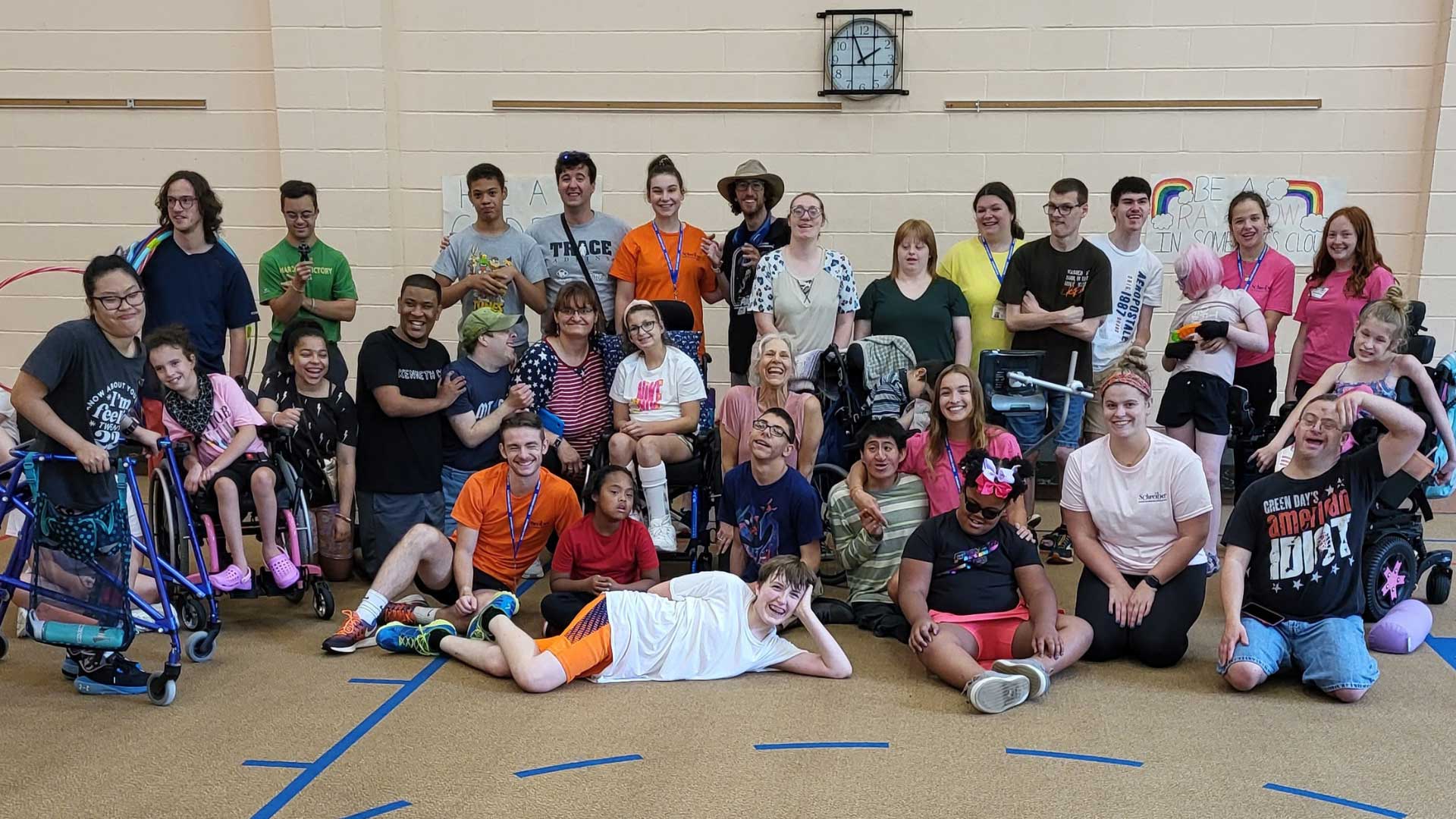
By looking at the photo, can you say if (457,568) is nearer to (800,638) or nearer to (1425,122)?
(800,638)

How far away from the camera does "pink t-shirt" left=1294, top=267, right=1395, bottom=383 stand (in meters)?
4.56

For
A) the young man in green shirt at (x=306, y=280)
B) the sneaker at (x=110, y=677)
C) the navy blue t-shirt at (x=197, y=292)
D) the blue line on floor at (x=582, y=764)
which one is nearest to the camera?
the blue line on floor at (x=582, y=764)

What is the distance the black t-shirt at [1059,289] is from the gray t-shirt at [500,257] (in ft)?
6.52

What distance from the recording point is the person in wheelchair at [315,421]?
13.2ft

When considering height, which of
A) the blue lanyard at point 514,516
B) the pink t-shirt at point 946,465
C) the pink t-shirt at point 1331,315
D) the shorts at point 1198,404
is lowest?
the blue lanyard at point 514,516

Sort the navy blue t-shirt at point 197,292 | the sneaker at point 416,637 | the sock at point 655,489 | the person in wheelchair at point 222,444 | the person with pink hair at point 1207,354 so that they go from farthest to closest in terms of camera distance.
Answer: the navy blue t-shirt at point 197,292 → the person with pink hair at point 1207,354 → the sock at point 655,489 → the person in wheelchair at point 222,444 → the sneaker at point 416,637

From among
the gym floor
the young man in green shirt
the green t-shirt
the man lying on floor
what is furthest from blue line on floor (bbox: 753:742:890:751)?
the green t-shirt

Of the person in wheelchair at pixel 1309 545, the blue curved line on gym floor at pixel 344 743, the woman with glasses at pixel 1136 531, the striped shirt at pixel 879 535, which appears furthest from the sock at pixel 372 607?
the person in wheelchair at pixel 1309 545

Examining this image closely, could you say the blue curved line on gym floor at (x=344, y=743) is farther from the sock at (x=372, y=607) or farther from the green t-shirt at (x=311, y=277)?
Answer: the green t-shirt at (x=311, y=277)

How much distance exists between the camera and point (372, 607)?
3.60 meters

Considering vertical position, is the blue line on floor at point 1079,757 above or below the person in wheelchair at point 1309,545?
below

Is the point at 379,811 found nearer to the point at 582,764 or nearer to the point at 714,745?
the point at 582,764

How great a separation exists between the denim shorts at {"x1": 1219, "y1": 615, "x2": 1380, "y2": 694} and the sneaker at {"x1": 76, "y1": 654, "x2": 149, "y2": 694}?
3053 mm

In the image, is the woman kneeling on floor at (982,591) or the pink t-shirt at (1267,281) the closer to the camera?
the woman kneeling on floor at (982,591)
